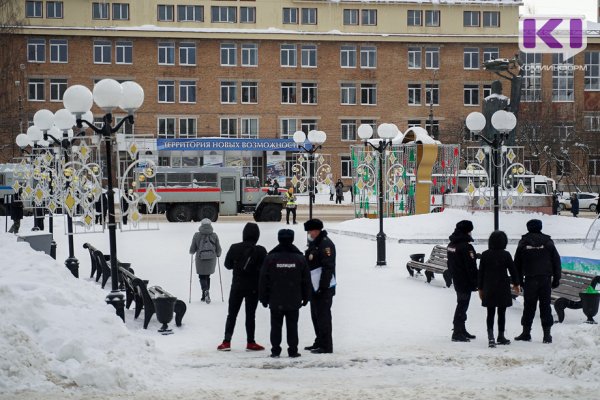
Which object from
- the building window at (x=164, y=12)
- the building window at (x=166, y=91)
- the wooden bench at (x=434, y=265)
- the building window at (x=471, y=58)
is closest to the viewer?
the wooden bench at (x=434, y=265)

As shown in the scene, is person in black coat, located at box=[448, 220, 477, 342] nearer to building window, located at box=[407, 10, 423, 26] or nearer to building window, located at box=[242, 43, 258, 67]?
building window, located at box=[242, 43, 258, 67]

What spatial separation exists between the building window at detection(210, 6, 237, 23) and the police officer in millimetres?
55797

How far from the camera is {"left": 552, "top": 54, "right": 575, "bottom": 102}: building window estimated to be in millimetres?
68562

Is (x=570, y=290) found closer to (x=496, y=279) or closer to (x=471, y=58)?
(x=496, y=279)

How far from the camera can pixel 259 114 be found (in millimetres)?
64812

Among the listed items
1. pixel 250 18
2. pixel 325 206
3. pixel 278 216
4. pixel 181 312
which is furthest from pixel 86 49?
pixel 181 312

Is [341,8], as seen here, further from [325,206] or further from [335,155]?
[325,206]

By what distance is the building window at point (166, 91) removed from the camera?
210 feet

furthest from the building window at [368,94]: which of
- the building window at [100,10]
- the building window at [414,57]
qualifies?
the building window at [100,10]

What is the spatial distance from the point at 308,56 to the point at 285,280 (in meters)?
55.9

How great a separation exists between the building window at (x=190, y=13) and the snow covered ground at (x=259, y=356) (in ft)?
168

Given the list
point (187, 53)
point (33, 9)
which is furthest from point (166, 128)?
point (33, 9)

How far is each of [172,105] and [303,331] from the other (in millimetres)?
53028

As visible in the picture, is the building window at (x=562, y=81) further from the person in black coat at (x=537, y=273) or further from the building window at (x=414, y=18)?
the person in black coat at (x=537, y=273)
